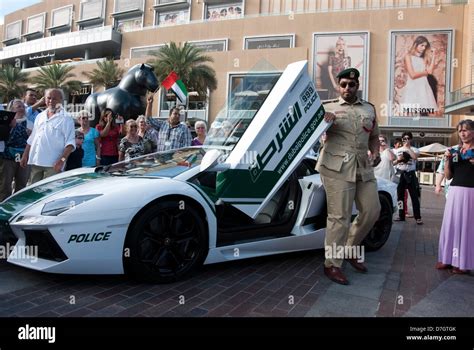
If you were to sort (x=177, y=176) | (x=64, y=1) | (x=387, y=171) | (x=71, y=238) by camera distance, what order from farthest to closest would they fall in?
1. (x=64, y=1)
2. (x=387, y=171)
3. (x=177, y=176)
4. (x=71, y=238)

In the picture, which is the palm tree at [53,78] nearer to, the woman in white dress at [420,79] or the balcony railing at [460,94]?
the woman in white dress at [420,79]

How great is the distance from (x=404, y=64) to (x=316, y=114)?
3190 cm

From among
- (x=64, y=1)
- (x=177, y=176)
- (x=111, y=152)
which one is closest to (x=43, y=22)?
(x=64, y=1)

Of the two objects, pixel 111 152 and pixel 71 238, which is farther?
pixel 111 152

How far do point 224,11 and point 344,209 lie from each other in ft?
137

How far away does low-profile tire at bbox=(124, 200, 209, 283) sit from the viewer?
2885 millimetres

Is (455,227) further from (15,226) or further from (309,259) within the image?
(15,226)

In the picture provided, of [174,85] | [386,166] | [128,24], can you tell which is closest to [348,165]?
[386,166]

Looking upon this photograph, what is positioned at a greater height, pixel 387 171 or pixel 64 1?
pixel 64 1

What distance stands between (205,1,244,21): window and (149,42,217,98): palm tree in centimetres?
1085

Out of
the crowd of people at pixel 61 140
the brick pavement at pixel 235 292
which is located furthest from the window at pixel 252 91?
the crowd of people at pixel 61 140

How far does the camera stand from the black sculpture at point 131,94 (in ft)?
38.8

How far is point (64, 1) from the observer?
51.0m
